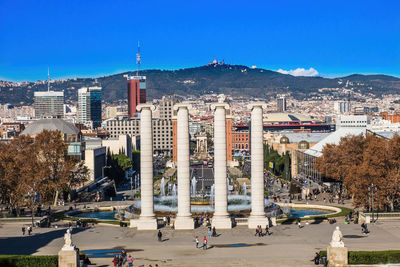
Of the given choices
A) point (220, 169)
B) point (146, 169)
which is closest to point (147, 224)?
point (146, 169)

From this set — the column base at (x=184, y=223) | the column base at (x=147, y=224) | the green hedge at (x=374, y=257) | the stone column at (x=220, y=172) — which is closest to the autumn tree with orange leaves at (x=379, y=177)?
the stone column at (x=220, y=172)

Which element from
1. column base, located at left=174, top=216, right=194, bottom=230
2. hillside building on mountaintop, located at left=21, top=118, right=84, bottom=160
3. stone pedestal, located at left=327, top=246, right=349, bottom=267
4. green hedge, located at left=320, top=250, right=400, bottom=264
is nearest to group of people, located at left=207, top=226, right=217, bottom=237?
column base, located at left=174, top=216, right=194, bottom=230

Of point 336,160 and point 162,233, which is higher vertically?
point 336,160

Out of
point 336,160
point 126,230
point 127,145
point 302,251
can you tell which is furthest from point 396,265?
point 127,145

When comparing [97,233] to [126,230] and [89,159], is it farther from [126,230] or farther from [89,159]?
[89,159]

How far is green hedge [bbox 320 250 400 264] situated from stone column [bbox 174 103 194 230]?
16.2 metres

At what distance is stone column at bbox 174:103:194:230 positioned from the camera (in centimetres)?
4831

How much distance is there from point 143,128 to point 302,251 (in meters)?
16.6

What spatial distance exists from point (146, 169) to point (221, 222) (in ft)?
23.6

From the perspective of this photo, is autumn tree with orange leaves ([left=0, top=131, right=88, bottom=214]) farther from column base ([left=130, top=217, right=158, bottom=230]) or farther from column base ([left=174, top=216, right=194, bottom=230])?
column base ([left=174, top=216, right=194, bottom=230])

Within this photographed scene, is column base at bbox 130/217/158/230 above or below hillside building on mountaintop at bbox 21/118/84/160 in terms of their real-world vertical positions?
below

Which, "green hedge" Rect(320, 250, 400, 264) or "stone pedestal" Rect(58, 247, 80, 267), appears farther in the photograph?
"green hedge" Rect(320, 250, 400, 264)

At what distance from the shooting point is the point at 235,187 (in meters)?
92.6

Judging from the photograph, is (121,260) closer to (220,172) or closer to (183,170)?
(183,170)
